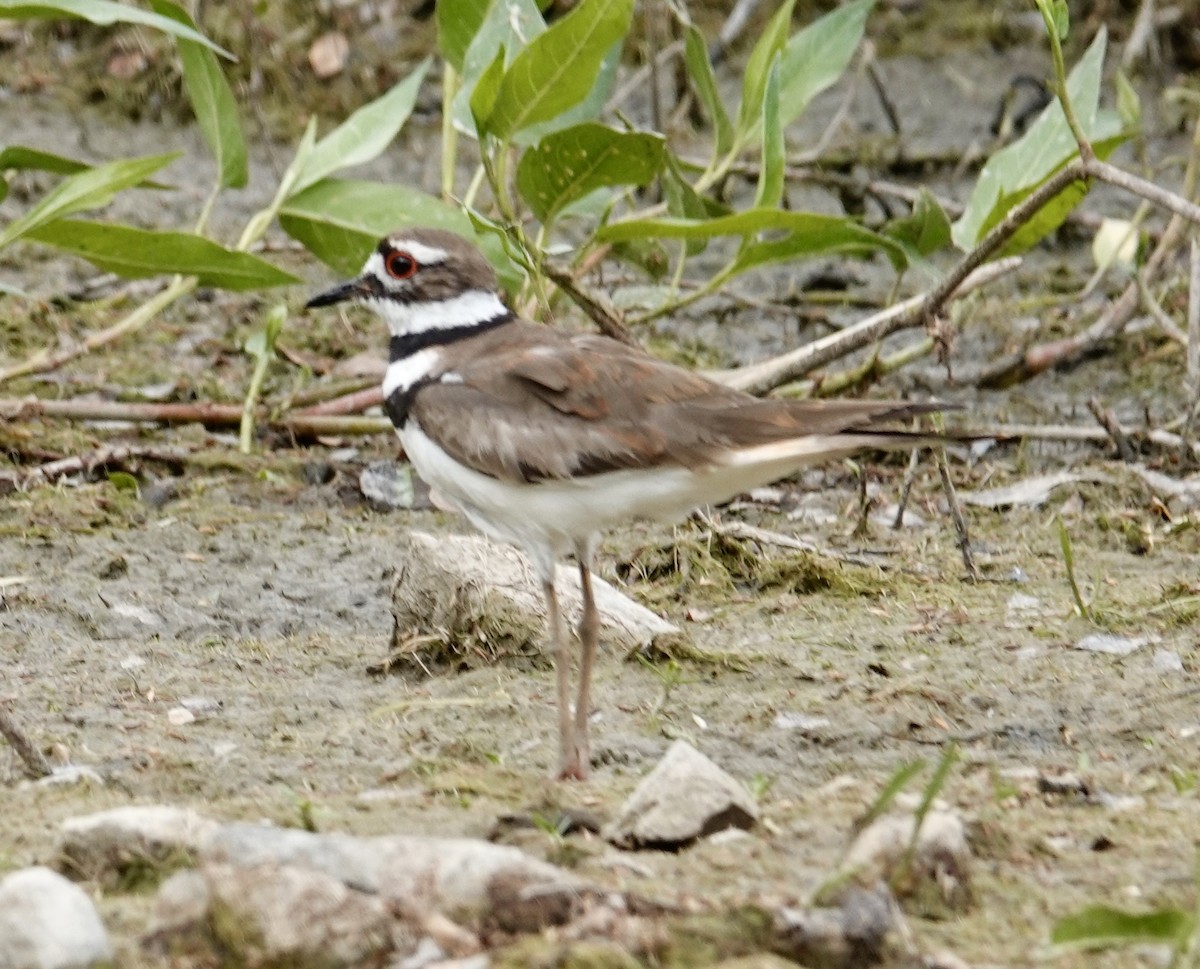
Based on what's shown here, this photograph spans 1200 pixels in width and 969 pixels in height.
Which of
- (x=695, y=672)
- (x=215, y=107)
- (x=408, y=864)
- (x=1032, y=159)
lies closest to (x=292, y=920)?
(x=408, y=864)

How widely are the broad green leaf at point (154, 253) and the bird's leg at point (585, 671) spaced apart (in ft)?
7.26

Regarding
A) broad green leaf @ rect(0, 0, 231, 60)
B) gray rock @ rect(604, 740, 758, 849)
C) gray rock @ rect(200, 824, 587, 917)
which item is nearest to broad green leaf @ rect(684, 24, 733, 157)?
broad green leaf @ rect(0, 0, 231, 60)

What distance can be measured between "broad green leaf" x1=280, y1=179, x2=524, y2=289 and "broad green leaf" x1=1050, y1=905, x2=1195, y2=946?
4213 millimetres

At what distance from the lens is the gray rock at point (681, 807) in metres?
3.36

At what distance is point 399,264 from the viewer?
202 inches

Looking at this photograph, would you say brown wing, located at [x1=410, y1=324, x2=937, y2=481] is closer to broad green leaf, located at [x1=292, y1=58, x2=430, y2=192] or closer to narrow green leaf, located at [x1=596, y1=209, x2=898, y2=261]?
narrow green leaf, located at [x1=596, y1=209, x2=898, y2=261]

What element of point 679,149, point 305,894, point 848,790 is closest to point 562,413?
point 848,790

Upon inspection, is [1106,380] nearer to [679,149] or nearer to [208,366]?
[679,149]

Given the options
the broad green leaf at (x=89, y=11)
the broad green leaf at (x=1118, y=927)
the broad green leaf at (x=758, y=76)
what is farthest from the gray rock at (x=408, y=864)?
the broad green leaf at (x=758, y=76)

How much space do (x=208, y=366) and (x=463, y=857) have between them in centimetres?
558

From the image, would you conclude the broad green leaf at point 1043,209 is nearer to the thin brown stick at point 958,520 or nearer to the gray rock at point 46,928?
the thin brown stick at point 958,520

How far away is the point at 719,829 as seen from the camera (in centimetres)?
342

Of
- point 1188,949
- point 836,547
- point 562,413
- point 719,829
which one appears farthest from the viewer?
point 836,547

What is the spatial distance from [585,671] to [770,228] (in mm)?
2129
